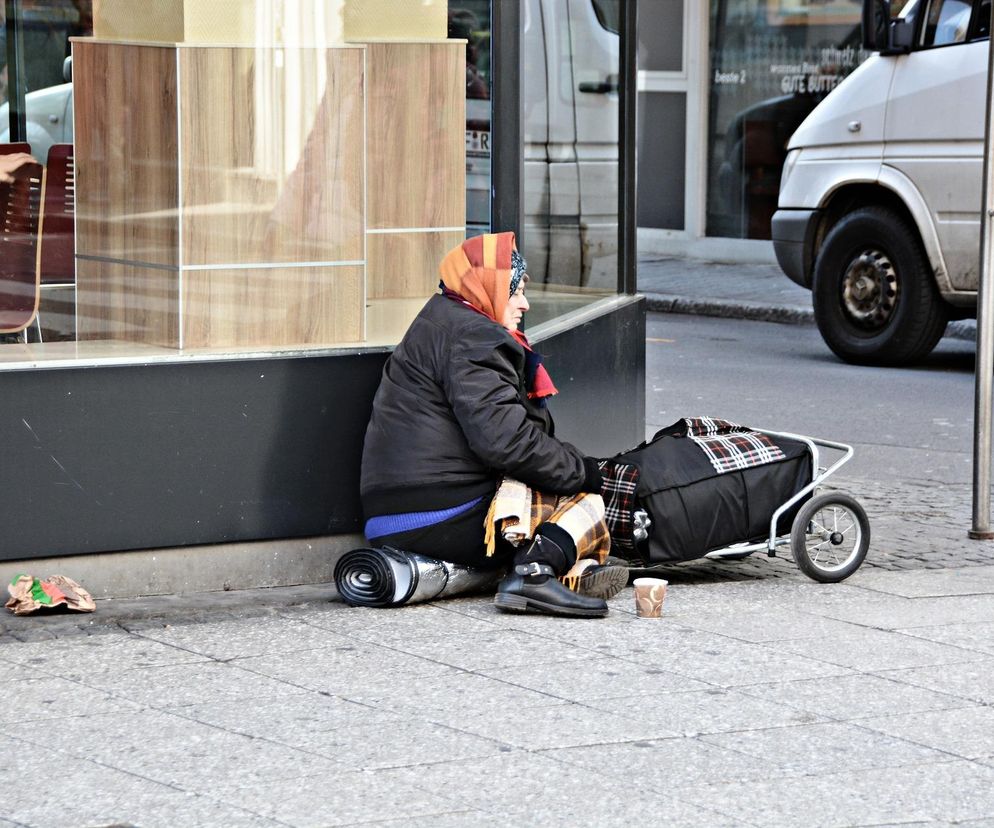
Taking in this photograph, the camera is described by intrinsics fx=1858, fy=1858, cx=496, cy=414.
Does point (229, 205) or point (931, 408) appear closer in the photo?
point (229, 205)

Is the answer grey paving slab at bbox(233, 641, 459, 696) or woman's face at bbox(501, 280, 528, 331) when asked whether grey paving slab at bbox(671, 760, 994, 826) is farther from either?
woman's face at bbox(501, 280, 528, 331)

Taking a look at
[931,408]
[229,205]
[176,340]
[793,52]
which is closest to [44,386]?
[176,340]

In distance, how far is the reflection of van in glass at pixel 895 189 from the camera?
35.6 ft

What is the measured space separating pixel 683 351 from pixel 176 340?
23.4 feet

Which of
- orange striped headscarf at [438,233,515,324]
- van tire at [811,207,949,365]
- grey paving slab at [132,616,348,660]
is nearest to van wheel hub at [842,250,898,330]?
van tire at [811,207,949,365]

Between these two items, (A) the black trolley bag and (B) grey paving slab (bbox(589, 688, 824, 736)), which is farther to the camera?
(A) the black trolley bag

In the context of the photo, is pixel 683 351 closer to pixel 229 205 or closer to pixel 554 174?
pixel 554 174

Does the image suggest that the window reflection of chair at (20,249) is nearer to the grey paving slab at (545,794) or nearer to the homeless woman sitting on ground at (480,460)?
the homeless woman sitting on ground at (480,460)

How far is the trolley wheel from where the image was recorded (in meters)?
5.89

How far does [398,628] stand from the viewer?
534 cm

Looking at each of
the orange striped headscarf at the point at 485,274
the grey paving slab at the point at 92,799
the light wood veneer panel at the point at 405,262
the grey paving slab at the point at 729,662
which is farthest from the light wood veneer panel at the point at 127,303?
the grey paving slab at the point at 92,799

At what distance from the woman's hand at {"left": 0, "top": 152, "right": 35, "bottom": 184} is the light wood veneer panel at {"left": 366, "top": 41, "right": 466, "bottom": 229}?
1254mm

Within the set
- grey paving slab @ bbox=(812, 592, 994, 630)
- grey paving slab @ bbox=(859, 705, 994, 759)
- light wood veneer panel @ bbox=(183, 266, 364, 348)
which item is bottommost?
grey paving slab @ bbox=(812, 592, 994, 630)

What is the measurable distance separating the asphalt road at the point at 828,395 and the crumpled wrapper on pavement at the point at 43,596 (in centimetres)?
393
